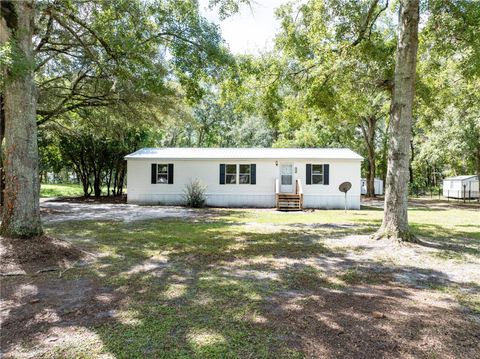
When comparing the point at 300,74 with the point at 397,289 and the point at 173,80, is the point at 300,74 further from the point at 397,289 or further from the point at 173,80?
the point at 397,289

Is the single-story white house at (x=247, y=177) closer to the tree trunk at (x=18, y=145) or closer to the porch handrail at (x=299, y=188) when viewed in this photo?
the porch handrail at (x=299, y=188)

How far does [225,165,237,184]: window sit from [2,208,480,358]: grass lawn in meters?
9.43

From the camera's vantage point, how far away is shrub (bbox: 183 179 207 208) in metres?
15.4

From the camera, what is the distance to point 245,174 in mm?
16422

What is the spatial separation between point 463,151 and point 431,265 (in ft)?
69.3

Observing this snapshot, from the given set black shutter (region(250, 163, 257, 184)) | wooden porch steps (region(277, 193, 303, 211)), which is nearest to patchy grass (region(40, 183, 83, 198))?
black shutter (region(250, 163, 257, 184))

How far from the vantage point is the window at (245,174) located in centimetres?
1636

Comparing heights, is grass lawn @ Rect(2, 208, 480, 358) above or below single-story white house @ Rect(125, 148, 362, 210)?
below

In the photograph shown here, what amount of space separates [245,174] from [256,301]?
1285 cm

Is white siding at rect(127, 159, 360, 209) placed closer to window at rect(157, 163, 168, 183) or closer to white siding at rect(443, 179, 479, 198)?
window at rect(157, 163, 168, 183)

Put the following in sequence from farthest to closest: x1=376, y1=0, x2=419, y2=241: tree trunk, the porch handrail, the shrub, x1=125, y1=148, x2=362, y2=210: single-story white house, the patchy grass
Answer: the patchy grass < x1=125, y1=148, x2=362, y2=210: single-story white house < the shrub < the porch handrail < x1=376, y1=0, x2=419, y2=241: tree trunk

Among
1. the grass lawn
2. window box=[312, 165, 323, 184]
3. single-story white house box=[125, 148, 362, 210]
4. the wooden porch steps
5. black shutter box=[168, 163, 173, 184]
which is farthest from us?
black shutter box=[168, 163, 173, 184]

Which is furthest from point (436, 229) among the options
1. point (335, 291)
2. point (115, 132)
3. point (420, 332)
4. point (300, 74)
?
point (115, 132)

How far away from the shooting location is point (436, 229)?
30.2 feet
